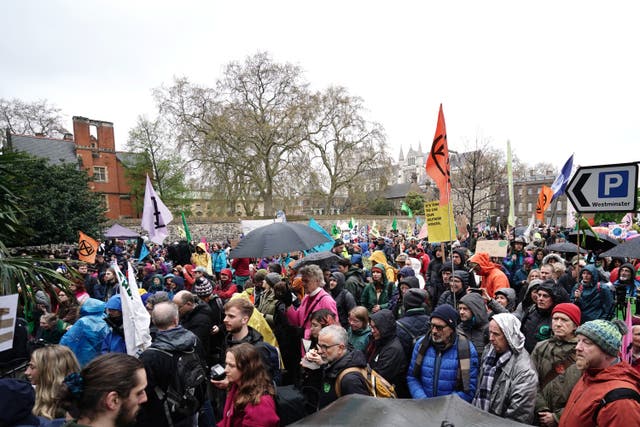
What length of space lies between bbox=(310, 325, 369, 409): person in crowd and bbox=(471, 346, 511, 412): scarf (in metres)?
1.00

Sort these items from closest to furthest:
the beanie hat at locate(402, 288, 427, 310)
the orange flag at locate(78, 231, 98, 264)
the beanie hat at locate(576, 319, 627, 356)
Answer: the beanie hat at locate(576, 319, 627, 356) → the beanie hat at locate(402, 288, 427, 310) → the orange flag at locate(78, 231, 98, 264)

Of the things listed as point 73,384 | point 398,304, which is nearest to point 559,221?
point 398,304

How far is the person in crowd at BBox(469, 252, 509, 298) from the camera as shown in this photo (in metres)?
6.18

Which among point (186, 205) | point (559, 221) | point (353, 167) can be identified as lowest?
point (559, 221)

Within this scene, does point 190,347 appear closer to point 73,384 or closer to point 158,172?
point 73,384

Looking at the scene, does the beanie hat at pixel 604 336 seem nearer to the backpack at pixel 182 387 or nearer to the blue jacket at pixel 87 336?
the backpack at pixel 182 387

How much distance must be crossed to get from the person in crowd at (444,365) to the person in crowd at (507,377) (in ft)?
0.35

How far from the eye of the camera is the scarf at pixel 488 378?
3.04 meters

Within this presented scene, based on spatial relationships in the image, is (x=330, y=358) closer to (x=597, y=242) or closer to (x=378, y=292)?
(x=378, y=292)

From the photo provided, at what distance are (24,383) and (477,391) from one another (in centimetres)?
310

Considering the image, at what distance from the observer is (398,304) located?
583 cm

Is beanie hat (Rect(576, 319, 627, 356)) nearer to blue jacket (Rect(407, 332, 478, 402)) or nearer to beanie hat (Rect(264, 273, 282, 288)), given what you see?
blue jacket (Rect(407, 332, 478, 402))

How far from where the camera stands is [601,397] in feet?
7.16

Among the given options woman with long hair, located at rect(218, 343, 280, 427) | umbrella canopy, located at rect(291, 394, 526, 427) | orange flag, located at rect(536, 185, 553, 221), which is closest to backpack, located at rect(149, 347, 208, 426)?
woman with long hair, located at rect(218, 343, 280, 427)
